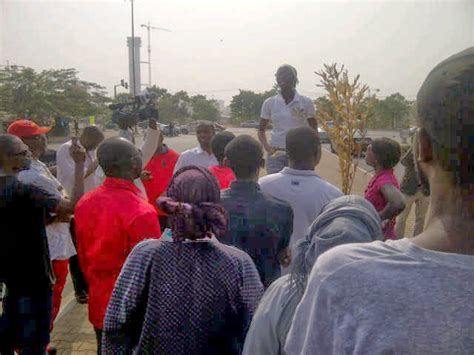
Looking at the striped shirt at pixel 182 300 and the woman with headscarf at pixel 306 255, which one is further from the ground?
the woman with headscarf at pixel 306 255

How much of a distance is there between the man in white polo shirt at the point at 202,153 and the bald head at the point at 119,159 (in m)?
1.81

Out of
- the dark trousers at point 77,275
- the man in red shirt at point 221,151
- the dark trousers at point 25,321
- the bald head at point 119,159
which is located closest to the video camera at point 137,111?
the man in red shirt at point 221,151

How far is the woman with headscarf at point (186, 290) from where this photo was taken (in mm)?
1763

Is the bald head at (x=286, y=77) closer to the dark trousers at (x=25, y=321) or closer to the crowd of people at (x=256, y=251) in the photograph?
the crowd of people at (x=256, y=251)

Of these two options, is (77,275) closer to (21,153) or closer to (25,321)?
(25,321)

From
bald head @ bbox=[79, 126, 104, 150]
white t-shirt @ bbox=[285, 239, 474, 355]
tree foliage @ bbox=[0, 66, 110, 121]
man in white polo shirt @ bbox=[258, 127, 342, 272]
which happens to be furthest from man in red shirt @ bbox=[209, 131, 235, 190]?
tree foliage @ bbox=[0, 66, 110, 121]

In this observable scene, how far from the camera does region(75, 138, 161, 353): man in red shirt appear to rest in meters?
2.54

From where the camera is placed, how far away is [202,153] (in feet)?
15.7

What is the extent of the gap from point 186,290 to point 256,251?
0.89m

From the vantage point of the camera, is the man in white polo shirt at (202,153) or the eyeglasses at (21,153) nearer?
the eyeglasses at (21,153)

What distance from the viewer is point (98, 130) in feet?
15.8

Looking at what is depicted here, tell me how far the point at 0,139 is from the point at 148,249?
1.63 meters

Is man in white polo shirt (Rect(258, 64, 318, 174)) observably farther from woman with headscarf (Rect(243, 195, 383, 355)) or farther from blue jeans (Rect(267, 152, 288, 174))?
woman with headscarf (Rect(243, 195, 383, 355))

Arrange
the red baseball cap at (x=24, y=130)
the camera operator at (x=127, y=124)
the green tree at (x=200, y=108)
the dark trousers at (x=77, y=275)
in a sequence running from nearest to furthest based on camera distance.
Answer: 1. the red baseball cap at (x=24, y=130)
2. the camera operator at (x=127, y=124)
3. the dark trousers at (x=77, y=275)
4. the green tree at (x=200, y=108)
